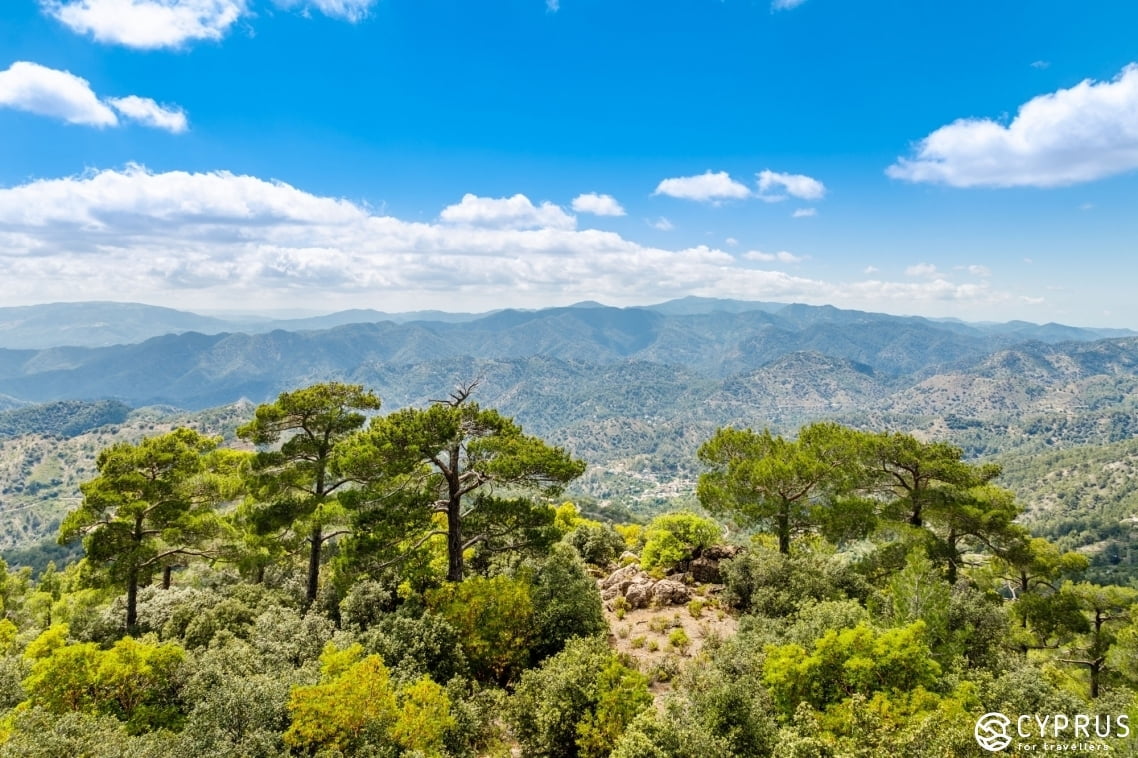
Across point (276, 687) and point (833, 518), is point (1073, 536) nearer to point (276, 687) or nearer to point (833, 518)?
point (833, 518)

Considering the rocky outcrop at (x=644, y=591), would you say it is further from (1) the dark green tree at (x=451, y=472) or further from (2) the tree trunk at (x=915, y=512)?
(2) the tree trunk at (x=915, y=512)

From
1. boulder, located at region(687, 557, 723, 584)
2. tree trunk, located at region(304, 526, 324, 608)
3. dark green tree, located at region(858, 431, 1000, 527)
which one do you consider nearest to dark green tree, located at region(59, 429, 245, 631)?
tree trunk, located at region(304, 526, 324, 608)

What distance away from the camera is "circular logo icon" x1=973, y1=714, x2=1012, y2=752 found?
10.5m

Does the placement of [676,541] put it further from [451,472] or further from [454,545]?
[451,472]

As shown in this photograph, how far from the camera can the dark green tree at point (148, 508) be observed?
19781 millimetres

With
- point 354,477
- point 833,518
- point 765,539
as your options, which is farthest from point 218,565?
point 833,518

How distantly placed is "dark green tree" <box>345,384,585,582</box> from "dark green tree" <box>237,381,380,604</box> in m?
2.23

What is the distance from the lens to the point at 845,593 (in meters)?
21.8

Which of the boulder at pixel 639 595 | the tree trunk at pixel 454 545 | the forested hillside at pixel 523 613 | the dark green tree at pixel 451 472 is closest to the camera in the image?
the forested hillside at pixel 523 613

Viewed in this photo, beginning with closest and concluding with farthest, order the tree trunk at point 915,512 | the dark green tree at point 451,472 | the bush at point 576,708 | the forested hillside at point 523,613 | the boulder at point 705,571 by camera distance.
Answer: the forested hillside at point 523,613 < the bush at point 576,708 < the dark green tree at point 451,472 < the tree trunk at point 915,512 < the boulder at point 705,571

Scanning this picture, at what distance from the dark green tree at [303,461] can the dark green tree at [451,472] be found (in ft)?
7.32

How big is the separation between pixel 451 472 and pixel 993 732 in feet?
54.8

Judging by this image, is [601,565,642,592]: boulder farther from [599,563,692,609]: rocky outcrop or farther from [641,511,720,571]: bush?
[641,511,720,571]: bush

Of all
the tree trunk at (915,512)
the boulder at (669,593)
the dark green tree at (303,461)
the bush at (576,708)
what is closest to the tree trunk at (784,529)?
the tree trunk at (915,512)
